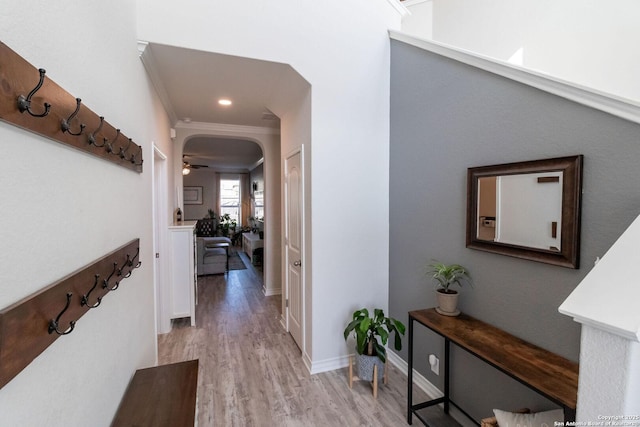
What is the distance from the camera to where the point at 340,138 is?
2580 millimetres

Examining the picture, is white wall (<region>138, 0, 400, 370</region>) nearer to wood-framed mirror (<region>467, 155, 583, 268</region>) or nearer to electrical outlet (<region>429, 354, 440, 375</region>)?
electrical outlet (<region>429, 354, 440, 375</region>)

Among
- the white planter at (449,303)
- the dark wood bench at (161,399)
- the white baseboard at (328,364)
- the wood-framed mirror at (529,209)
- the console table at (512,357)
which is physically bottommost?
the white baseboard at (328,364)

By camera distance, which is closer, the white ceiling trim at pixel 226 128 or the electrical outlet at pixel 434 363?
the electrical outlet at pixel 434 363

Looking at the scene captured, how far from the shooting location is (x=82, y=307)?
103 centimetres

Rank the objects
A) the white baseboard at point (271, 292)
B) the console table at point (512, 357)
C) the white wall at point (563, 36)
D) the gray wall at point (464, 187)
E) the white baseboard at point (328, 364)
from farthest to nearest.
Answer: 1. the white baseboard at point (271, 292)
2. the white baseboard at point (328, 364)
3. the white wall at point (563, 36)
4. the gray wall at point (464, 187)
5. the console table at point (512, 357)

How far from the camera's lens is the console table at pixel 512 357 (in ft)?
3.81

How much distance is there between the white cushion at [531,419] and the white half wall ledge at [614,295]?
0.80 metres

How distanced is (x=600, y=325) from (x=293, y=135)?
2.69 metres

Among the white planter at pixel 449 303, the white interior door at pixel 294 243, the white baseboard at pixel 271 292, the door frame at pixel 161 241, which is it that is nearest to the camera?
the white planter at pixel 449 303

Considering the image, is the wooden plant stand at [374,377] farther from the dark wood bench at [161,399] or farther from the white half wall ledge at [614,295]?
the white half wall ledge at [614,295]

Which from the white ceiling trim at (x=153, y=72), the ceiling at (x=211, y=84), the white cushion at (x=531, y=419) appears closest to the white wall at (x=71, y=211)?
the white ceiling trim at (x=153, y=72)

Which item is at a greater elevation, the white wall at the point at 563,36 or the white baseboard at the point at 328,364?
the white wall at the point at 563,36

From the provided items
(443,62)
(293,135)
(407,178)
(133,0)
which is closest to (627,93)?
(443,62)

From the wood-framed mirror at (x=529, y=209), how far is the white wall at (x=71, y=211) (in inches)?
79.2
